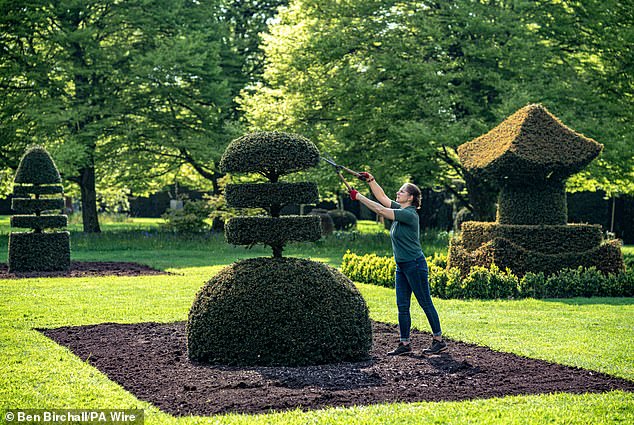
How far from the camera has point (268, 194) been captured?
8898 millimetres

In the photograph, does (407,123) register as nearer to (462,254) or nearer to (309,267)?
(462,254)

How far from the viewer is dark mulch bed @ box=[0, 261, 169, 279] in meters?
18.1

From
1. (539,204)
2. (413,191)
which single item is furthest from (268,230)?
(539,204)

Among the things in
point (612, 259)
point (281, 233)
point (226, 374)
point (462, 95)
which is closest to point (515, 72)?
point (462, 95)

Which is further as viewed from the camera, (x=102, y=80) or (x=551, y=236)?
(x=102, y=80)

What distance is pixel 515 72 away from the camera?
2344 cm

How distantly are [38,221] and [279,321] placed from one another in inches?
485

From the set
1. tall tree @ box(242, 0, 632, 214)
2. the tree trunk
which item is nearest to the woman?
tall tree @ box(242, 0, 632, 214)

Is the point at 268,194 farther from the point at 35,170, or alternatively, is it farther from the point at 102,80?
the point at 102,80

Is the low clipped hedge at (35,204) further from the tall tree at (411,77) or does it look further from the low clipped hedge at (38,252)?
the tall tree at (411,77)

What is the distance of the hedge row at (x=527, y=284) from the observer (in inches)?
559

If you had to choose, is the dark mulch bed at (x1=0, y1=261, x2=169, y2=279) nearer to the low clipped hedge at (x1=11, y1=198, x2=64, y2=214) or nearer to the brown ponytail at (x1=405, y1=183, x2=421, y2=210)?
the low clipped hedge at (x1=11, y1=198, x2=64, y2=214)

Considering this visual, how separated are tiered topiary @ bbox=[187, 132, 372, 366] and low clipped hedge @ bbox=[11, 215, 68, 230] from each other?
443 inches

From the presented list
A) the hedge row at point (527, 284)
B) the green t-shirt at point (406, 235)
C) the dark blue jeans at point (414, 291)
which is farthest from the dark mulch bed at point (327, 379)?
the hedge row at point (527, 284)
